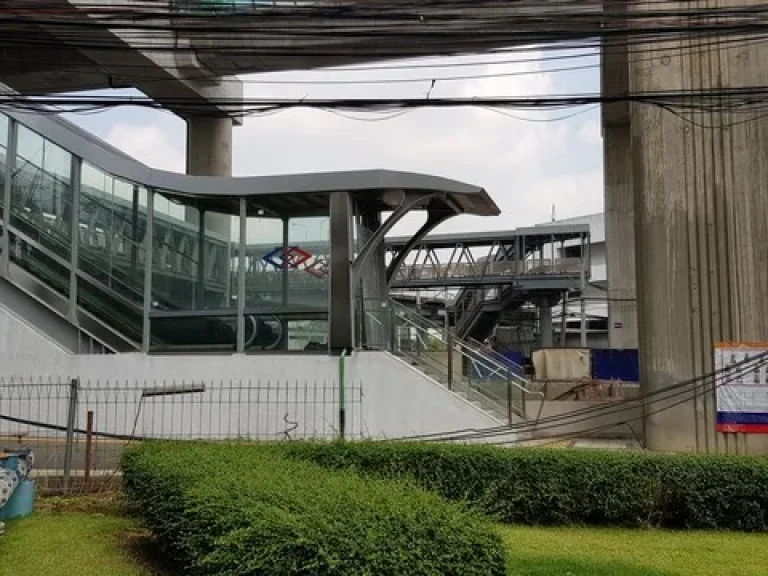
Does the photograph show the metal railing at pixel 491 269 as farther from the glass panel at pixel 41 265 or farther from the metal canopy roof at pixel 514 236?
the glass panel at pixel 41 265

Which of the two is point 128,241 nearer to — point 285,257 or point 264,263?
point 264,263

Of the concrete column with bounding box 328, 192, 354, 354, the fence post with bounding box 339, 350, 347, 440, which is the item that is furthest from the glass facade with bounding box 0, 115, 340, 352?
the fence post with bounding box 339, 350, 347, 440

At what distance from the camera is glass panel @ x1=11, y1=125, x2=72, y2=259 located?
56.2 ft

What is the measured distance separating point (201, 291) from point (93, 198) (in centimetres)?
318

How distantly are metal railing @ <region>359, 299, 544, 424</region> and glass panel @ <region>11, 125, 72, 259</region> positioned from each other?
6.98 m

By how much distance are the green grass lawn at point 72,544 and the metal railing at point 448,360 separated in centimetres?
819

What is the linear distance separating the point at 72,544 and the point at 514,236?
132ft

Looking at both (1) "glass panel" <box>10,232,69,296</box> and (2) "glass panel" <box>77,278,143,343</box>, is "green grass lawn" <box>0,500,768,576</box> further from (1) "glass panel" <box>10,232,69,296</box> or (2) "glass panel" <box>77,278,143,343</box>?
(1) "glass panel" <box>10,232,69,296</box>

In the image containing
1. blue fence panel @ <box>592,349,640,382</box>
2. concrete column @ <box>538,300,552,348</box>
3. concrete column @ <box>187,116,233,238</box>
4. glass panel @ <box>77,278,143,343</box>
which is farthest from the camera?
concrete column @ <box>538,300,552,348</box>

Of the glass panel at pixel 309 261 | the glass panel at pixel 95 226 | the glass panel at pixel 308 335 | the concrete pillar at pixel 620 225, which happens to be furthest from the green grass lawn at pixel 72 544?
the concrete pillar at pixel 620 225

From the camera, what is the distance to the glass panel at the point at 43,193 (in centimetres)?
1712

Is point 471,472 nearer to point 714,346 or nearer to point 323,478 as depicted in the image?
point 323,478

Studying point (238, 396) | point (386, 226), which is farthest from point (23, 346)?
point (386, 226)

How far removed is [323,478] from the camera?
19.7ft
